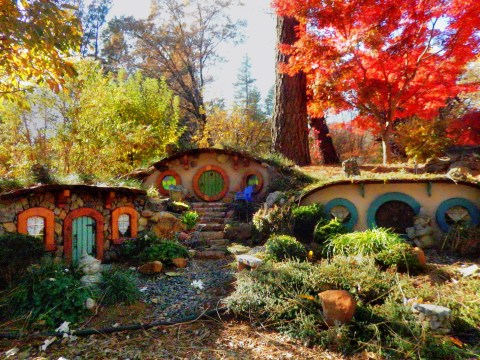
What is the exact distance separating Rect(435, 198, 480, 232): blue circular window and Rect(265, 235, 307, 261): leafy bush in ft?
12.3

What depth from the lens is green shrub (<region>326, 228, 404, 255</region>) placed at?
593cm

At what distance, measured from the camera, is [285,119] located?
11.8m

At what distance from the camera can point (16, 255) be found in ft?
15.7

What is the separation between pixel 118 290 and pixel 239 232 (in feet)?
12.7

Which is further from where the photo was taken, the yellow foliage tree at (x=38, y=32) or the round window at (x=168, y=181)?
the round window at (x=168, y=181)

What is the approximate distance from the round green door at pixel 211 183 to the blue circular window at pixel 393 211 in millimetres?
4655

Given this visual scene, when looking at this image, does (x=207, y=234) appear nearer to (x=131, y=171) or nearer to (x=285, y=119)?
(x=131, y=171)

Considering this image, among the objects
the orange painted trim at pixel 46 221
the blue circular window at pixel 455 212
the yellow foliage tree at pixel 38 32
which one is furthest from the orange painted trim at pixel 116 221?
the blue circular window at pixel 455 212

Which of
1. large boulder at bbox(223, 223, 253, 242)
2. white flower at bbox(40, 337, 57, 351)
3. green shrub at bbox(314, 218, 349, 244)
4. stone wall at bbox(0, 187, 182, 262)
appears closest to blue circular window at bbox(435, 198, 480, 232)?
green shrub at bbox(314, 218, 349, 244)

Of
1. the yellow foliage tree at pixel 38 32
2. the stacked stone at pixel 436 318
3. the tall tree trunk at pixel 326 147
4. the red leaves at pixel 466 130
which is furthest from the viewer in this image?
the tall tree trunk at pixel 326 147

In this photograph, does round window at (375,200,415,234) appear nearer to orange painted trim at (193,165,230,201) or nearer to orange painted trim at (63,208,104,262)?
orange painted trim at (193,165,230,201)

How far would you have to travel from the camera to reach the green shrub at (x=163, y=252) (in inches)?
248

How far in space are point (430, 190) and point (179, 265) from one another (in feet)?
18.8

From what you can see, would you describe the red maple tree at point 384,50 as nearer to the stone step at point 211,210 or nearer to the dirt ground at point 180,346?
the stone step at point 211,210
